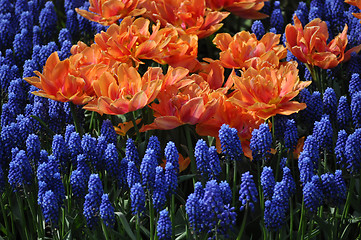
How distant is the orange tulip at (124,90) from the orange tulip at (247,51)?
0.42 m

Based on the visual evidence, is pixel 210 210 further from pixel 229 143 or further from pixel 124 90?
pixel 124 90

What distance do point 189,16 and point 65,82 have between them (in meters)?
0.91

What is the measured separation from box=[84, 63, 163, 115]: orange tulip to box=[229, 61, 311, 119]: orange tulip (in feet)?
1.09

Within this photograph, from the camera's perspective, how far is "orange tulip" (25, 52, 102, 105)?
2510mm

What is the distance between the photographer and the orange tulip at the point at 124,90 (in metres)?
2.33

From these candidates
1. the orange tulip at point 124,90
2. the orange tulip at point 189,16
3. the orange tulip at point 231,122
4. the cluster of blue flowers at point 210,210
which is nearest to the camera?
the cluster of blue flowers at point 210,210

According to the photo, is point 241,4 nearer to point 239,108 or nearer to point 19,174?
point 239,108

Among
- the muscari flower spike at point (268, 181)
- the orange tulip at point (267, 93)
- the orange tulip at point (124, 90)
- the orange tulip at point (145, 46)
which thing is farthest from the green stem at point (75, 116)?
the muscari flower spike at point (268, 181)

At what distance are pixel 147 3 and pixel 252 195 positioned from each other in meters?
1.72

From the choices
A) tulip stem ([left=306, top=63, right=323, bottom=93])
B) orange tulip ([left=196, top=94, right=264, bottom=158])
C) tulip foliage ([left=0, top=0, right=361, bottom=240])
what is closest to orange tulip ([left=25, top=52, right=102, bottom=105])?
tulip foliage ([left=0, top=0, right=361, bottom=240])

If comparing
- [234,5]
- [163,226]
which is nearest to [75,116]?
[163,226]

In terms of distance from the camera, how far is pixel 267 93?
8.04 ft

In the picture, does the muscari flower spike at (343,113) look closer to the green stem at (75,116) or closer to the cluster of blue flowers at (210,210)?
the cluster of blue flowers at (210,210)

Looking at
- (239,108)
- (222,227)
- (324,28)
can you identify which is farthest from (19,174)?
(324,28)
